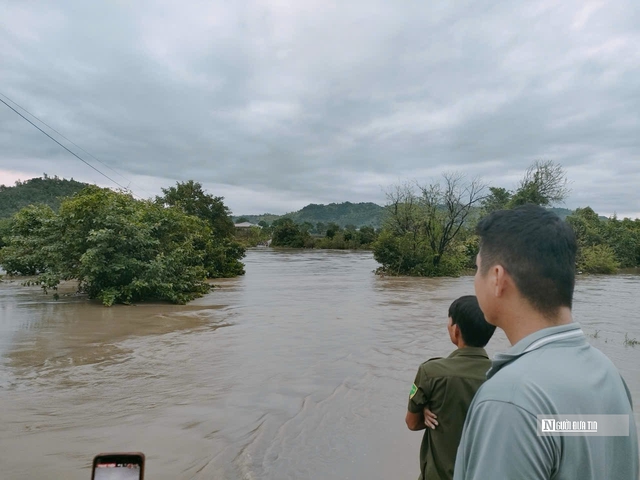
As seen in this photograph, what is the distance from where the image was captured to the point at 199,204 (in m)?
31.0

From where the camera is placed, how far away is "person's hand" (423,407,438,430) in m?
2.39

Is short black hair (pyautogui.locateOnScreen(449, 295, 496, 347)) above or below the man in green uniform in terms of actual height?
above

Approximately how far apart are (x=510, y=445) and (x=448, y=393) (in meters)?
1.33

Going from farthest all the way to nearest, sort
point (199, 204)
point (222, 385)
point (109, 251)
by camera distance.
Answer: point (199, 204) < point (109, 251) < point (222, 385)

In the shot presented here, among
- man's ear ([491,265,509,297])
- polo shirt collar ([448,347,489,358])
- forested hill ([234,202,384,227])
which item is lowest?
polo shirt collar ([448,347,489,358])

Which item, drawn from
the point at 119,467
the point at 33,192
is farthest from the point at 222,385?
the point at 33,192

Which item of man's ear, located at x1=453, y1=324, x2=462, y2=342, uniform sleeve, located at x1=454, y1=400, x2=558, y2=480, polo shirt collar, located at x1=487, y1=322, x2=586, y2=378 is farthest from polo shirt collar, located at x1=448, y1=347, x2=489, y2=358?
uniform sleeve, located at x1=454, y1=400, x2=558, y2=480

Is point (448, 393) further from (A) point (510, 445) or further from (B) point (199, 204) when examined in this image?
(B) point (199, 204)

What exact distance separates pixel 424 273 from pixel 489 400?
30.1 metres

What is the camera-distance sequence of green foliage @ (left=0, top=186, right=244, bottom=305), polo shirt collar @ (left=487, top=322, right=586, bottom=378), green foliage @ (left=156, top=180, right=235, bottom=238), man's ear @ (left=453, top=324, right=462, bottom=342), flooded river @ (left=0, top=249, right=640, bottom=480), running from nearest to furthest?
polo shirt collar @ (left=487, top=322, right=586, bottom=378)
man's ear @ (left=453, top=324, right=462, bottom=342)
flooded river @ (left=0, top=249, right=640, bottom=480)
green foliage @ (left=0, top=186, right=244, bottom=305)
green foliage @ (left=156, top=180, right=235, bottom=238)

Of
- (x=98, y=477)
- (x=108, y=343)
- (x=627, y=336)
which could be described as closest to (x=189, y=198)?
(x=108, y=343)

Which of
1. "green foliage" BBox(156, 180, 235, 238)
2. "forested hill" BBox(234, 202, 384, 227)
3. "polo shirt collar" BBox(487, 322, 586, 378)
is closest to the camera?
"polo shirt collar" BBox(487, 322, 586, 378)

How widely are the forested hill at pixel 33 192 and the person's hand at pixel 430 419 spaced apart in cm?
6699

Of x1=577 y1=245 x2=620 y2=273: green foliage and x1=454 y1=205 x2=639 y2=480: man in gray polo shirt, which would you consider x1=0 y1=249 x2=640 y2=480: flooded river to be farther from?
x1=577 y1=245 x2=620 y2=273: green foliage
